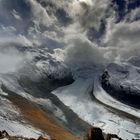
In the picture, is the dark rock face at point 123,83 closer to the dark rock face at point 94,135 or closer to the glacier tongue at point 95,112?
the glacier tongue at point 95,112

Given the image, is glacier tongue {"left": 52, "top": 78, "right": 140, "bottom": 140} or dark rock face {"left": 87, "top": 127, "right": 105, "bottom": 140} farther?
glacier tongue {"left": 52, "top": 78, "right": 140, "bottom": 140}

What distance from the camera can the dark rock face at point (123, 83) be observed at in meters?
152

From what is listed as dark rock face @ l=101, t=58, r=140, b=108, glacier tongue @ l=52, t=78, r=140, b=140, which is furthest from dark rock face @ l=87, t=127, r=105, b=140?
dark rock face @ l=101, t=58, r=140, b=108

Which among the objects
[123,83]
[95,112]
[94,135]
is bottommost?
[94,135]

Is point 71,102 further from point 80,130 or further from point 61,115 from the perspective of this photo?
point 80,130

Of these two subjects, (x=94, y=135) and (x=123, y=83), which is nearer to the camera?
(x=94, y=135)

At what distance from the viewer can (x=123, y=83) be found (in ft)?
536

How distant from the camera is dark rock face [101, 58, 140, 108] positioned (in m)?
152

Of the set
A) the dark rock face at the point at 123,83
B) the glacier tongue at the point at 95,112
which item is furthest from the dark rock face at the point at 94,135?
the dark rock face at the point at 123,83

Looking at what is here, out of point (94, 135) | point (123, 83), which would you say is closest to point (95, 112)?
point (123, 83)

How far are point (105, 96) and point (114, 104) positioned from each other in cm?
1212

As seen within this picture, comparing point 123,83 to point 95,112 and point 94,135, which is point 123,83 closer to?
point 95,112

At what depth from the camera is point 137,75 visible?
6575 inches

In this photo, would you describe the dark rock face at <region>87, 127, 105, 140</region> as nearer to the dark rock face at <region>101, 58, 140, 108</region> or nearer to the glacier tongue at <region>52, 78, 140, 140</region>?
the glacier tongue at <region>52, 78, 140, 140</region>
